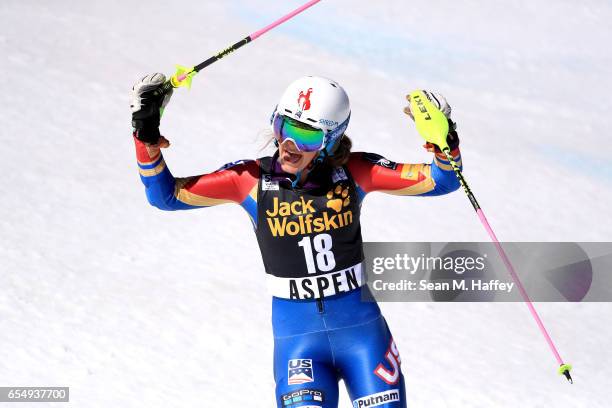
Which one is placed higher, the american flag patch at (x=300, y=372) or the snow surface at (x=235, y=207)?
the snow surface at (x=235, y=207)

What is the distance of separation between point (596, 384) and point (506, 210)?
11.4 ft

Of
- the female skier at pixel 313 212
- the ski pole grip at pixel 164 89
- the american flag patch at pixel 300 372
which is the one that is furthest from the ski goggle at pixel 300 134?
the american flag patch at pixel 300 372

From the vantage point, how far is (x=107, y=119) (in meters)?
11.5

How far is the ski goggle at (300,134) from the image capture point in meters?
4.11

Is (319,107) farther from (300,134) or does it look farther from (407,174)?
(407,174)

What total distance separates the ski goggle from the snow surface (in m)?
3.00

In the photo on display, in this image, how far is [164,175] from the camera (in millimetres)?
4223

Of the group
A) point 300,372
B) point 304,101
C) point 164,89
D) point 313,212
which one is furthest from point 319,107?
point 300,372

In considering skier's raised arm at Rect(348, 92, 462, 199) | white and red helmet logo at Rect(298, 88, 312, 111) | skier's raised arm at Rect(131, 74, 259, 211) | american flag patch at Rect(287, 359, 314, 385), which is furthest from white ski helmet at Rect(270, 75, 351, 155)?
american flag patch at Rect(287, 359, 314, 385)

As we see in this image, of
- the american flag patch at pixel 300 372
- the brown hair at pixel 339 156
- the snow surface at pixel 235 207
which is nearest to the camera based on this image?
the american flag patch at pixel 300 372

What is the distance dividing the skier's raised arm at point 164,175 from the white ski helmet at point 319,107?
347mm

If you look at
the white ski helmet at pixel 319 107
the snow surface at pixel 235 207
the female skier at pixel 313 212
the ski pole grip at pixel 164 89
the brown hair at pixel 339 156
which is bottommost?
the female skier at pixel 313 212

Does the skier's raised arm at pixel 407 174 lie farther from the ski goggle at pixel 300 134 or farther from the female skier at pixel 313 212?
the ski goggle at pixel 300 134

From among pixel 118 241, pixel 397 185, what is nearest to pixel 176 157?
pixel 118 241
